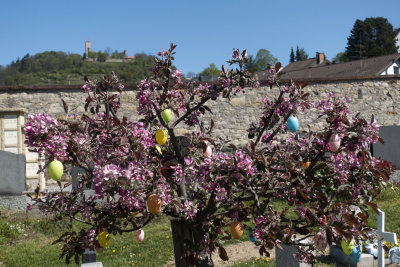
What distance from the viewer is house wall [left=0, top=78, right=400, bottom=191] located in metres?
12.2

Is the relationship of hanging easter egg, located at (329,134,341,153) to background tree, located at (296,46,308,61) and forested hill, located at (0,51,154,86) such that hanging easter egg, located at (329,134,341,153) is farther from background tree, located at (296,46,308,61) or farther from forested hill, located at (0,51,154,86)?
background tree, located at (296,46,308,61)

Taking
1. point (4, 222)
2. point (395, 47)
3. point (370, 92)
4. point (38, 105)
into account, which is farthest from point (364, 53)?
point (4, 222)

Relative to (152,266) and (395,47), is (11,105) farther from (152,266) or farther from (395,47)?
(395,47)

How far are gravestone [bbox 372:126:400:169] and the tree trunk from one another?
8290 mm

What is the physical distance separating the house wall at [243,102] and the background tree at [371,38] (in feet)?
128

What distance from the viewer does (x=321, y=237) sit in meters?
2.24

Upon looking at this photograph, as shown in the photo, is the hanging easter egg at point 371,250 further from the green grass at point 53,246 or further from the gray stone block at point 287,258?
the green grass at point 53,246

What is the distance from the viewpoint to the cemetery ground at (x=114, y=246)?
226 inches

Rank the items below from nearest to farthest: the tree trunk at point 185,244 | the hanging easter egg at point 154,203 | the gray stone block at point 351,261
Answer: the hanging easter egg at point 154,203, the tree trunk at point 185,244, the gray stone block at point 351,261

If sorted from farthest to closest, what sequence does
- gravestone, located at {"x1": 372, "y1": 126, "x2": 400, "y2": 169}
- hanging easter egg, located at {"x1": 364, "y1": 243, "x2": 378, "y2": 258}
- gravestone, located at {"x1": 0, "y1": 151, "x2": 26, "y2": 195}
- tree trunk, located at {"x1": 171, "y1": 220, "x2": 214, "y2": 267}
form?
1. gravestone, located at {"x1": 372, "y1": 126, "x2": 400, "y2": 169}
2. gravestone, located at {"x1": 0, "y1": 151, "x2": 26, "y2": 195}
3. hanging easter egg, located at {"x1": 364, "y1": 243, "x2": 378, "y2": 258}
4. tree trunk, located at {"x1": 171, "y1": 220, "x2": 214, "y2": 267}

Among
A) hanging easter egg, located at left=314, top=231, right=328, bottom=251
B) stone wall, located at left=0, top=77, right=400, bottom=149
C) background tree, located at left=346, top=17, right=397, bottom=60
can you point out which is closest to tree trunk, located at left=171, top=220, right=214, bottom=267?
hanging easter egg, located at left=314, top=231, right=328, bottom=251

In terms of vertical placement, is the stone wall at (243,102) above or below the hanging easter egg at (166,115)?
above

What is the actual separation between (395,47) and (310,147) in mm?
54214

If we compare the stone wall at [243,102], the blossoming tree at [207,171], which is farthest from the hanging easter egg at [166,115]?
the stone wall at [243,102]
